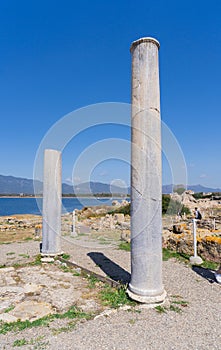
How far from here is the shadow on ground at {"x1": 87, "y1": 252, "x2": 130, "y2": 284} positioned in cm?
608

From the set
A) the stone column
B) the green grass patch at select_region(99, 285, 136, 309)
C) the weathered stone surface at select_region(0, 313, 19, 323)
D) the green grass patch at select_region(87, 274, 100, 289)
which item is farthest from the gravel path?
the stone column

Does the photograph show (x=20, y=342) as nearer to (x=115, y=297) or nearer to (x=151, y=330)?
(x=151, y=330)

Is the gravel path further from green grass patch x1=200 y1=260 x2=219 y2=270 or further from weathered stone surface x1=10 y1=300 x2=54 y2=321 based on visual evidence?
green grass patch x1=200 y1=260 x2=219 y2=270

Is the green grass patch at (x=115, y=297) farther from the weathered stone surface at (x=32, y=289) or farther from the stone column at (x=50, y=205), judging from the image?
the stone column at (x=50, y=205)

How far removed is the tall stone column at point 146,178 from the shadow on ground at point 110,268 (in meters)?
1.43

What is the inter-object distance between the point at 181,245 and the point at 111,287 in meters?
4.03

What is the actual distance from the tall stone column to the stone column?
420 centimetres

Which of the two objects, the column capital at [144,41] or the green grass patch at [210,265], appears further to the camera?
the green grass patch at [210,265]

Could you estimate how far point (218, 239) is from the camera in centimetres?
716

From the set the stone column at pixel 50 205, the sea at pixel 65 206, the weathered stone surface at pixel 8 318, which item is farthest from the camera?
the sea at pixel 65 206

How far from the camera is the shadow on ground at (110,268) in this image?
239 inches

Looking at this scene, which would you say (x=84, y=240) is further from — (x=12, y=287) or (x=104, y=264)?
(x=12, y=287)

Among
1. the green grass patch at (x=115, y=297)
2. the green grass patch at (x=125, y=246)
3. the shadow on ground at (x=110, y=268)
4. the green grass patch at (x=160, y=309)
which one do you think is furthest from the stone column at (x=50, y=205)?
the green grass patch at (x=160, y=309)

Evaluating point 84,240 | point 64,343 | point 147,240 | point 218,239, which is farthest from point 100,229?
point 64,343
